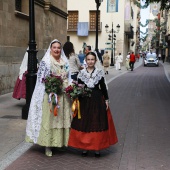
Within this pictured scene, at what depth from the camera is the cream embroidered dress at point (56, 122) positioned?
5.26 meters

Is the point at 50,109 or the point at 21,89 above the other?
the point at 50,109

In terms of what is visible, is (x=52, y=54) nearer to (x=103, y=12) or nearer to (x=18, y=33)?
(x=18, y=33)

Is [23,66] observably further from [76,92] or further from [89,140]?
[89,140]

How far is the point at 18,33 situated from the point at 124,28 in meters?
29.6

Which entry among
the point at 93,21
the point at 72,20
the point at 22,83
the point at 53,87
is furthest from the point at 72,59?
the point at 72,20

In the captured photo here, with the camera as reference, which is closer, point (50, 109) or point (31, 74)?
point (50, 109)

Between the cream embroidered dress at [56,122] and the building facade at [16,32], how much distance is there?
23.9 feet

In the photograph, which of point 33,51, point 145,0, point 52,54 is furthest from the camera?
point 145,0

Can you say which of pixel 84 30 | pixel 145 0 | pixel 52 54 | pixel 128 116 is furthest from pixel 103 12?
pixel 52 54

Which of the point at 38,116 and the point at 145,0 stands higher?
the point at 145,0

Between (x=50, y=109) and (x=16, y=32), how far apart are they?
9.12 meters

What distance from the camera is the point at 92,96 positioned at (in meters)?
5.22

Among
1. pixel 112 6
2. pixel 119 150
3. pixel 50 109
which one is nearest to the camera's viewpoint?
pixel 50 109

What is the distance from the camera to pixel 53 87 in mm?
5176
